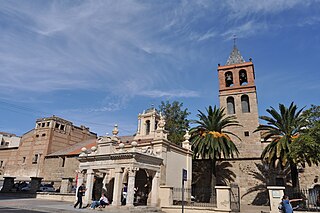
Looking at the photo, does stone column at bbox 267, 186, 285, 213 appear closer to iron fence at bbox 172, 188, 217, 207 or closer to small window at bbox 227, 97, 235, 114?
iron fence at bbox 172, 188, 217, 207

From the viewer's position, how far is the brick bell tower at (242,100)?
3175cm

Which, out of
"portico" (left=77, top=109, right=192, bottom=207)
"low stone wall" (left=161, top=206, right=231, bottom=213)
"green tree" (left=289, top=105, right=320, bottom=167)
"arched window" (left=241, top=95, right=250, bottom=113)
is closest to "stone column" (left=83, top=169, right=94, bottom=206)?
"portico" (left=77, top=109, right=192, bottom=207)

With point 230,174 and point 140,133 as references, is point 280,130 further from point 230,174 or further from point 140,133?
Answer: point 140,133

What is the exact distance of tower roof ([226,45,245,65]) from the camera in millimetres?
36500

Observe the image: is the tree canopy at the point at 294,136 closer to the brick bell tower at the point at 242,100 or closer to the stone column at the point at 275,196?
the stone column at the point at 275,196

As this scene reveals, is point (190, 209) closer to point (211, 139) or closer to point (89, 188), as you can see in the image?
point (89, 188)

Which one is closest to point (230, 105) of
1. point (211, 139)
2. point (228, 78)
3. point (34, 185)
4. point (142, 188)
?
point (228, 78)

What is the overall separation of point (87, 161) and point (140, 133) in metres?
9.78

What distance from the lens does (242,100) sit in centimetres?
3400

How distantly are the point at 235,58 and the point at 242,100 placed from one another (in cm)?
726

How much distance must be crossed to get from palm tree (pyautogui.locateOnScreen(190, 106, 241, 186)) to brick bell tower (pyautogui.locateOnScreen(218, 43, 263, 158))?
6421mm

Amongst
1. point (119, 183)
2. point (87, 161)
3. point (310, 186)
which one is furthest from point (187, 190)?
point (310, 186)

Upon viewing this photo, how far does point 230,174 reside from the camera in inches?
1196

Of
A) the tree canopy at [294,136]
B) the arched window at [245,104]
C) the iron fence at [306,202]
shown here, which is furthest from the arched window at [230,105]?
the iron fence at [306,202]
